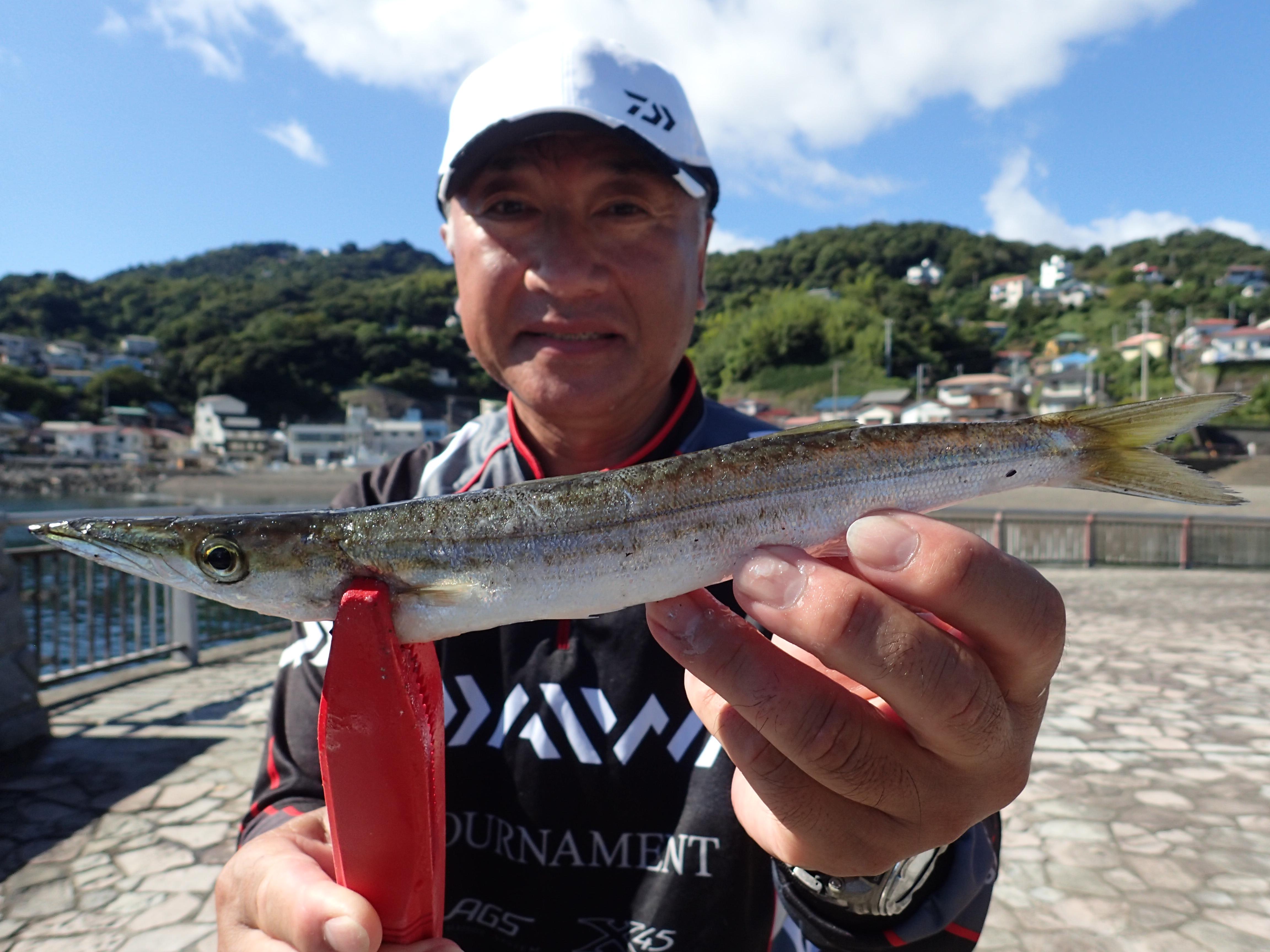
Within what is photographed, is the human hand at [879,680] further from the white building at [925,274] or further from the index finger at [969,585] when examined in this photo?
the white building at [925,274]

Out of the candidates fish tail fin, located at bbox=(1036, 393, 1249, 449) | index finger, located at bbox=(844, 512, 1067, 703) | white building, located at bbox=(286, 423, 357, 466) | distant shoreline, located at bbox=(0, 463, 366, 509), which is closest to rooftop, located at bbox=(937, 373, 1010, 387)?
distant shoreline, located at bbox=(0, 463, 366, 509)

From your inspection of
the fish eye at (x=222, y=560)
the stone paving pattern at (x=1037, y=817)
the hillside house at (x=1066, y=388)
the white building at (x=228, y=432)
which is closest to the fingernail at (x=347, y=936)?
the fish eye at (x=222, y=560)

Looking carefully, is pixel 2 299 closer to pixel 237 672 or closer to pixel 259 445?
pixel 259 445

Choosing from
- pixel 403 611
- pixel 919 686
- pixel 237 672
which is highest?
pixel 403 611

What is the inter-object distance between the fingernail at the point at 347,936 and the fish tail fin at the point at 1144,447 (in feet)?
5.94

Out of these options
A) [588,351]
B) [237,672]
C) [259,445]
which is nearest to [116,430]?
[259,445]

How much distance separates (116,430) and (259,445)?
17.0 meters

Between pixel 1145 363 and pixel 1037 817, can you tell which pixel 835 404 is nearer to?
pixel 1145 363

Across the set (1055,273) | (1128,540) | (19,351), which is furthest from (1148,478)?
(1055,273)

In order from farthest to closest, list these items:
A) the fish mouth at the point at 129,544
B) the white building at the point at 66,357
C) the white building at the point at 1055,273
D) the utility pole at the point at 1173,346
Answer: the white building at the point at 1055,273, the white building at the point at 66,357, the utility pole at the point at 1173,346, the fish mouth at the point at 129,544

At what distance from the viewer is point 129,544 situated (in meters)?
1.56

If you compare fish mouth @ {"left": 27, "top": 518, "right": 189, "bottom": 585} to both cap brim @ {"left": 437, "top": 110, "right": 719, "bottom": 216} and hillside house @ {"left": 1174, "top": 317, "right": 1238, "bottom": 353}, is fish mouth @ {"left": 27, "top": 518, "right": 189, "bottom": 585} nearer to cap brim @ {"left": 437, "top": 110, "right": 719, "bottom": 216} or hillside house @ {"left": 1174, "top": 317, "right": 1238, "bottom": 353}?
cap brim @ {"left": 437, "top": 110, "right": 719, "bottom": 216}

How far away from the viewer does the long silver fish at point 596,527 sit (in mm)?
1576

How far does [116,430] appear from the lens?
8644 cm
